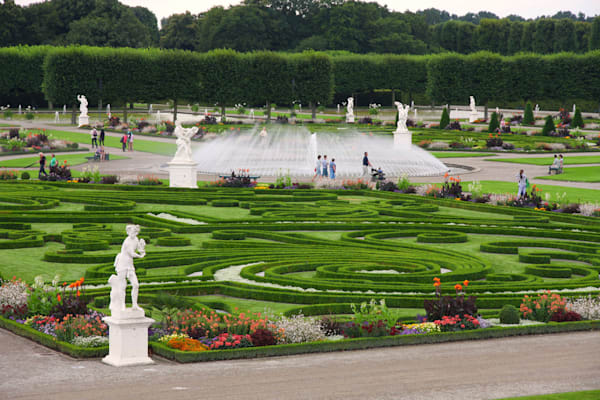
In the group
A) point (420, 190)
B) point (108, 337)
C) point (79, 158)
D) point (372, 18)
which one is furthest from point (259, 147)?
point (372, 18)

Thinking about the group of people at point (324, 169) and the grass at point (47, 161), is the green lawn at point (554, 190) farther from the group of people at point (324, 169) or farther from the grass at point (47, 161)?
the grass at point (47, 161)

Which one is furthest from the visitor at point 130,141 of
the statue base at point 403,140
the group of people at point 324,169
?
the group of people at point 324,169

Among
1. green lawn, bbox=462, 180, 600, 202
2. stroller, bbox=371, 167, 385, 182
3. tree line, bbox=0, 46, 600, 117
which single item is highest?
tree line, bbox=0, 46, 600, 117

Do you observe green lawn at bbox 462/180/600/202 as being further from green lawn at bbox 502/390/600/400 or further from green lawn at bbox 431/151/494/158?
green lawn at bbox 502/390/600/400

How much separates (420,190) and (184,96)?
55417mm

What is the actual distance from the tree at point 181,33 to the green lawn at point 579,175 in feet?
304

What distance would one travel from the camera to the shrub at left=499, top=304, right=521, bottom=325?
1684cm

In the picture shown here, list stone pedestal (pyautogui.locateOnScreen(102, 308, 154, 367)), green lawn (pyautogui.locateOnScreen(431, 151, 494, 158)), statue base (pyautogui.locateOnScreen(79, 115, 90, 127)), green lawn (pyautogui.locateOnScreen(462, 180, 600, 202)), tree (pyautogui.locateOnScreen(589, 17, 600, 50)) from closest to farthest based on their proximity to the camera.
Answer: stone pedestal (pyautogui.locateOnScreen(102, 308, 154, 367))
green lawn (pyautogui.locateOnScreen(462, 180, 600, 202))
green lawn (pyautogui.locateOnScreen(431, 151, 494, 158))
statue base (pyautogui.locateOnScreen(79, 115, 90, 127))
tree (pyautogui.locateOnScreen(589, 17, 600, 50))

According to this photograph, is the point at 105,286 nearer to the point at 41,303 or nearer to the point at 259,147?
the point at 41,303

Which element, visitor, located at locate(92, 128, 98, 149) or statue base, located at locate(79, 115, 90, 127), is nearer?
visitor, located at locate(92, 128, 98, 149)

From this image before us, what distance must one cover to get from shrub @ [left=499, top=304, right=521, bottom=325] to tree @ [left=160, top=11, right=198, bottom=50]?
12146cm

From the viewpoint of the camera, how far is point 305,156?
54.8 meters

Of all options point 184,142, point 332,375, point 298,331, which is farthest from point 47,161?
point 332,375

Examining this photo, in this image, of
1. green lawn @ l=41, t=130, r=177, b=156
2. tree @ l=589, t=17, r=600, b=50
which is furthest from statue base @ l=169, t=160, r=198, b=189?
tree @ l=589, t=17, r=600, b=50
